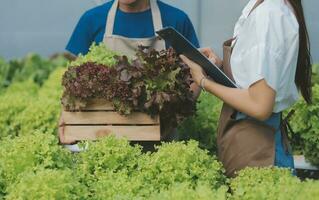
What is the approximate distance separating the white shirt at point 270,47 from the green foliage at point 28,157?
879 millimetres

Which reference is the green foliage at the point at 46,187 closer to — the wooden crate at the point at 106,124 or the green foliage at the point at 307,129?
the wooden crate at the point at 106,124

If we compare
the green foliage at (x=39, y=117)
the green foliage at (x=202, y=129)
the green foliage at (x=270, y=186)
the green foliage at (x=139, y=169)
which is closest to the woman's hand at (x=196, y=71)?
the green foliage at (x=139, y=169)

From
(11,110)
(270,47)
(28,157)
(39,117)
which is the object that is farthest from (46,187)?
(11,110)

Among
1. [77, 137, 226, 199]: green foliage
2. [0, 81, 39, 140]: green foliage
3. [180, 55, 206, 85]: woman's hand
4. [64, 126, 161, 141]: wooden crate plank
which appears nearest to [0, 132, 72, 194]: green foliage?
[77, 137, 226, 199]: green foliage

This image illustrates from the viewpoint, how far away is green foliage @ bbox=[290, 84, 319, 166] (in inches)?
214

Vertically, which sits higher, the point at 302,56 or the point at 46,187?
the point at 302,56

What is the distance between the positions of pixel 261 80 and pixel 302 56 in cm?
33

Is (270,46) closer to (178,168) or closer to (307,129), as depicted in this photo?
(178,168)

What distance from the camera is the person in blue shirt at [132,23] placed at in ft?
15.6

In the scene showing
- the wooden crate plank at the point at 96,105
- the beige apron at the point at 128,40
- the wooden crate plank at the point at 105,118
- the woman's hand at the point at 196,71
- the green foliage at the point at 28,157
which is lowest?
the green foliage at the point at 28,157

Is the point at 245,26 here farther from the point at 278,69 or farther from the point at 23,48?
the point at 23,48

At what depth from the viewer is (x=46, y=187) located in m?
3.33

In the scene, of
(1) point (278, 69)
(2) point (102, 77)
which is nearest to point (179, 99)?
(2) point (102, 77)

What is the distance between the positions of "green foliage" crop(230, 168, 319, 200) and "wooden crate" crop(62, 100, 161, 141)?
722 mm
